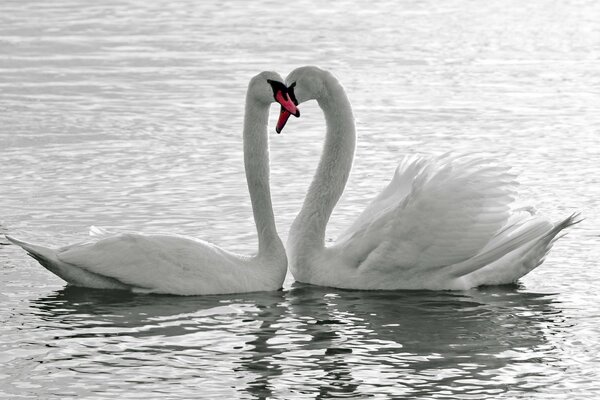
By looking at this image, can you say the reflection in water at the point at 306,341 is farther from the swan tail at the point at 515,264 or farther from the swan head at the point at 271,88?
the swan head at the point at 271,88

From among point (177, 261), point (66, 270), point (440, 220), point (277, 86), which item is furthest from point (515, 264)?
point (66, 270)

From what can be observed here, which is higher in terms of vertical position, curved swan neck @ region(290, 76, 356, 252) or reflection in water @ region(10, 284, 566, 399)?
curved swan neck @ region(290, 76, 356, 252)

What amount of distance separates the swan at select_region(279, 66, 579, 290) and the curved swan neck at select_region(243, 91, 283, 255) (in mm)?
195

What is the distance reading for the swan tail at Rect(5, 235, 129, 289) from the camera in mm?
10227

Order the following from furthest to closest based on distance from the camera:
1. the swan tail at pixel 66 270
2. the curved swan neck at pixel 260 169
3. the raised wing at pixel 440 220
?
the curved swan neck at pixel 260 169 → the raised wing at pixel 440 220 → the swan tail at pixel 66 270

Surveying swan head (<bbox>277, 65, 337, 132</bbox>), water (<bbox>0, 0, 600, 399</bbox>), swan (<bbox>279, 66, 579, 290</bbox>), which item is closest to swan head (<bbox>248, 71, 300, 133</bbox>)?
swan (<bbox>279, 66, 579, 290</bbox>)

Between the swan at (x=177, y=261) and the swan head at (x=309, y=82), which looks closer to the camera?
the swan at (x=177, y=261)

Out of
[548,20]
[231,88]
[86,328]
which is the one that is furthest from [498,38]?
[86,328]

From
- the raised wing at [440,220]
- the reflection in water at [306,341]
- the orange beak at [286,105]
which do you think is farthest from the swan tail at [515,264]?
the orange beak at [286,105]

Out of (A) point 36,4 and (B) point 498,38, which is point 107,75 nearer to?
(B) point 498,38

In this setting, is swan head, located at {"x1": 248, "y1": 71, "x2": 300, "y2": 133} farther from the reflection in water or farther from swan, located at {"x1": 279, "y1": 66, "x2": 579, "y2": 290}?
the reflection in water

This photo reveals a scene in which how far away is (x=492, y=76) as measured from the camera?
68.4 ft

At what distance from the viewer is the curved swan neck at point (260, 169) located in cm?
1071

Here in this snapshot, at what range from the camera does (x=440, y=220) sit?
10492mm
